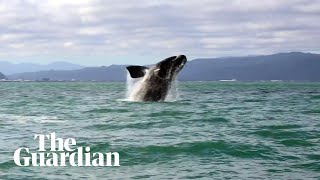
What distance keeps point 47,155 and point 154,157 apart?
2.39 metres

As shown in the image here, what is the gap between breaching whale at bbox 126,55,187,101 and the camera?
2583 cm

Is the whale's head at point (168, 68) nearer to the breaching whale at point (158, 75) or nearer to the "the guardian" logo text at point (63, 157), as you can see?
the breaching whale at point (158, 75)

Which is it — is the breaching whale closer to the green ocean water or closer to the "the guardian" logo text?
the green ocean water

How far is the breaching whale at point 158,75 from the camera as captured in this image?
2583cm

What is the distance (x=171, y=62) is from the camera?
1017 inches

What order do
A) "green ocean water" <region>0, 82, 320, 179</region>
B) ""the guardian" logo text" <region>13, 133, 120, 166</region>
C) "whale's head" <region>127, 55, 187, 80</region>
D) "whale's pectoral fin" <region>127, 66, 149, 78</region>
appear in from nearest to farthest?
"green ocean water" <region>0, 82, 320, 179</region>
""the guardian" logo text" <region>13, 133, 120, 166</region>
"whale's pectoral fin" <region>127, 66, 149, 78</region>
"whale's head" <region>127, 55, 187, 80</region>

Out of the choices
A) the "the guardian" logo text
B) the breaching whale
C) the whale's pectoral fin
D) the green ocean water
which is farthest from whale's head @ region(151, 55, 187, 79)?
the "the guardian" logo text

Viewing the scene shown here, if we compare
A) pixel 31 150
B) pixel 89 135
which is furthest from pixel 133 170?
pixel 89 135

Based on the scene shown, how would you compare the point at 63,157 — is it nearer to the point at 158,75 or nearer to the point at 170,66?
the point at 170,66

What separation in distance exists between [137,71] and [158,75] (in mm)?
1082

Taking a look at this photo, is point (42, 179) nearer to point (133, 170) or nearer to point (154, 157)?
point (133, 170)

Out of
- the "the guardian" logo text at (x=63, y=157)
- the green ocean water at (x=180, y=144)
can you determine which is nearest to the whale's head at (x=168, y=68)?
the green ocean water at (x=180, y=144)

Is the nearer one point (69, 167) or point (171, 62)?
point (69, 167)

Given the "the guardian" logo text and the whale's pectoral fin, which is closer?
the "the guardian" logo text
